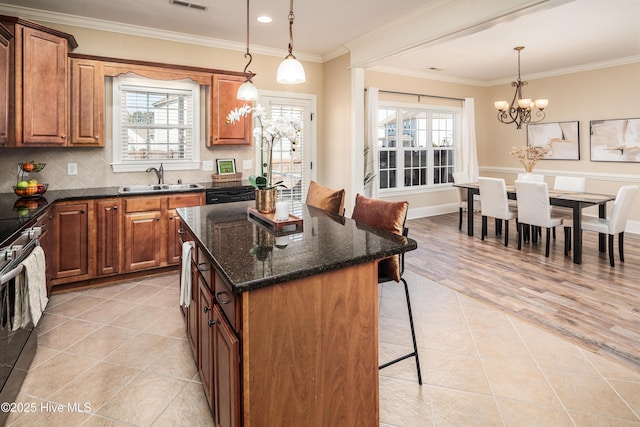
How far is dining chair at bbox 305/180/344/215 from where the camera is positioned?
9.32 feet

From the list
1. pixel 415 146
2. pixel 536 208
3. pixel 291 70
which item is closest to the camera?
pixel 291 70

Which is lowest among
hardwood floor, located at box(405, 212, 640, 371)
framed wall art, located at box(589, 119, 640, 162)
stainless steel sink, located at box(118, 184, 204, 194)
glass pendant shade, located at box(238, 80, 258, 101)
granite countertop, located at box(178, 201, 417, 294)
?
hardwood floor, located at box(405, 212, 640, 371)

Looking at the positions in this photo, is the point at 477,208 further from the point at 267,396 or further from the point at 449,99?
the point at 267,396

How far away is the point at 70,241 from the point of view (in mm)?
3561

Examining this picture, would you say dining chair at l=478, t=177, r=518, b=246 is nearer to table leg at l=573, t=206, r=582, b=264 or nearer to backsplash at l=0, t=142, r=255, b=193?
table leg at l=573, t=206, r=582, b=264

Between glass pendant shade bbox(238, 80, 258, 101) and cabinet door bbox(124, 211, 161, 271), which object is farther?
cabinet door bbox(124, 211, 161, 271)

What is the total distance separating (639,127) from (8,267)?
8101 millimetres

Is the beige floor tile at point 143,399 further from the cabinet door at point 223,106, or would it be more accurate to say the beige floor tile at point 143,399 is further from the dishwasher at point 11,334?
the cabinet door at point 223,106

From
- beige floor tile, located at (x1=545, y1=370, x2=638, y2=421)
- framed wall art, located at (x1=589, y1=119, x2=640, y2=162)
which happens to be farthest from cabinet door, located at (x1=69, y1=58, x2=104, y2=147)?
framed wall art, located at (x1=589, y1=119, x2=640, y2=162)

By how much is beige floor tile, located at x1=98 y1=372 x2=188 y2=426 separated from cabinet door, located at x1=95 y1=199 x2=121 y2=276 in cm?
186

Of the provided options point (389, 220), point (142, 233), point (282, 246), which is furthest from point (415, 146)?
point (282, 246)

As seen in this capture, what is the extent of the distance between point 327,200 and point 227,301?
1584 mm

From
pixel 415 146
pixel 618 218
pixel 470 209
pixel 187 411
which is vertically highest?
pixel 415 146

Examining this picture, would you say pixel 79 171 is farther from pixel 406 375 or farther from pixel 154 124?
pixel 406 375
